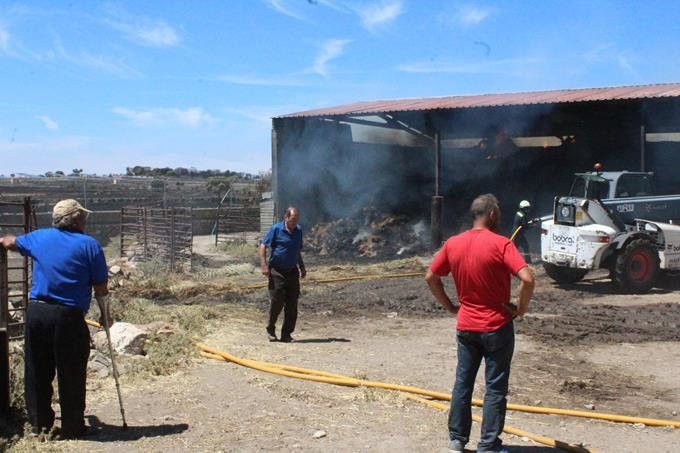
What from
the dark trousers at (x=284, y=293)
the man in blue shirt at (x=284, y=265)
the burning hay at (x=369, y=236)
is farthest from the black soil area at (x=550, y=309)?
the burning hay at (x=369, y=236)

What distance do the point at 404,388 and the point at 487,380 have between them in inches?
72.2

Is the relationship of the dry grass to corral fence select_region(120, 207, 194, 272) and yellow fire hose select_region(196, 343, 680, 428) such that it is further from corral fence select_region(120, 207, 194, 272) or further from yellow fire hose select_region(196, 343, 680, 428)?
yellow fire hose select_region(196, 343, 680, 428)

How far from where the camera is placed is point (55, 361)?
16.6 ft

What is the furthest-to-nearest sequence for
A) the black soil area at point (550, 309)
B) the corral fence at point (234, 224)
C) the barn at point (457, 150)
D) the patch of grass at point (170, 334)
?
the corral fence at point (234, 224) → the barn at point (457, 150) → the black soil area at point (550, 309) → the patch of grass at point (170, 334)

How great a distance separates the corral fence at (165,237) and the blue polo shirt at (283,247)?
893cm

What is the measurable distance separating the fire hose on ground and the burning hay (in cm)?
1328

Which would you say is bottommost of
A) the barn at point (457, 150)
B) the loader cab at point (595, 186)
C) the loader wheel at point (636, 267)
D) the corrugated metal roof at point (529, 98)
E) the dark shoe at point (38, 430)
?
the dark shoe at point (38, 430)

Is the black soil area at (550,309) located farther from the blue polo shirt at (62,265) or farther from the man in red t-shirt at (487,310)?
the blue polo shirt at (62,265)

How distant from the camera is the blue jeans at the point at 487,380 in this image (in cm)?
454

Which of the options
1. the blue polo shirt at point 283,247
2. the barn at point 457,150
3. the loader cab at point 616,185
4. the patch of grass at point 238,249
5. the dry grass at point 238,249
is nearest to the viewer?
the blue polo shirt at point 283,247

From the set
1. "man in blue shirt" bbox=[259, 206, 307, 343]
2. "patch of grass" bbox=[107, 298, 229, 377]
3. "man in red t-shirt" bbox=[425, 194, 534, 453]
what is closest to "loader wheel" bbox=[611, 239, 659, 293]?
"man in blue shirt" bbox=[259, 206, 307, 343]

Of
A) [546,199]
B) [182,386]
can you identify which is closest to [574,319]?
[182,386]

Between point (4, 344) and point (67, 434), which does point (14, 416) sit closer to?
point (4, 344)

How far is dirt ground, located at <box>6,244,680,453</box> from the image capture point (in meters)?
5.17
